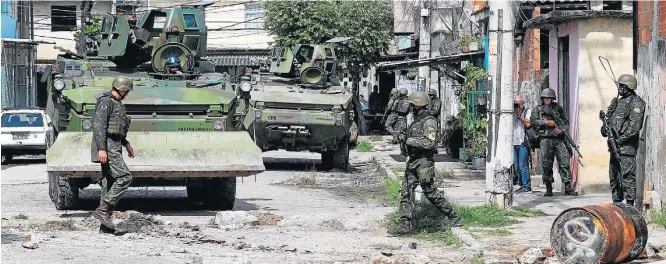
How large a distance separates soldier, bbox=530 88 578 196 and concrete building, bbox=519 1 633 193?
0.25 meters

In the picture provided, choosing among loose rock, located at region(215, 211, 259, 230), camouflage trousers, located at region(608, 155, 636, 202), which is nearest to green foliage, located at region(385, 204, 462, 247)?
loose rock, located at region(215, 211, 259, 230)

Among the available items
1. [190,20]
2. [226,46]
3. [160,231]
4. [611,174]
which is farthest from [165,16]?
[226,46]

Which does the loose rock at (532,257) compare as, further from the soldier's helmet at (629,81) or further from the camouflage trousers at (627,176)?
the soldier's helmet at (629,81)

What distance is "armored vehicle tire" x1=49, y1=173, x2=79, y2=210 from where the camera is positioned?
13.9 meters

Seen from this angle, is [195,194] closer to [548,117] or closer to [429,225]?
[429,225]

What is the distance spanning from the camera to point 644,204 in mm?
12656

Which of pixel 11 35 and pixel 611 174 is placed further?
pixel 11 35

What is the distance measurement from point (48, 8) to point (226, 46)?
7.33 metres

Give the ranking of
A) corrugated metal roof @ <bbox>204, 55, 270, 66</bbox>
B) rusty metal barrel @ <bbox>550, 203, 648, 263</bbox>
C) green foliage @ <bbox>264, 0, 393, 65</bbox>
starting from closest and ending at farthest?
1. rusty metal barrel @ <bbox>550, 203, 648, 263</bbox>
2. green foliage @ <bbox>264, 0, 393, 65</bbox>
3. corrugated metal roof @ <bbox>204, 55, 270, 66</bbox>

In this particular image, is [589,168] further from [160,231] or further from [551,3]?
[160,231]

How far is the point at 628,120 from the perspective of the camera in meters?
12.6

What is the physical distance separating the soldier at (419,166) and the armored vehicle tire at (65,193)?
413cm

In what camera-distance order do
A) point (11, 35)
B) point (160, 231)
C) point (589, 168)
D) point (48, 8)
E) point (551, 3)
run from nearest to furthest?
point (160, 231)
point (589, 168)
point (551, 3)
point (11, 35)
point (48, 8)

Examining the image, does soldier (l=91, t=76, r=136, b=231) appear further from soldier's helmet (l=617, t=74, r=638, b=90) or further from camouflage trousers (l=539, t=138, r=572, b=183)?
camouflage trousers (l=539, t=138, r=572, b=183)
